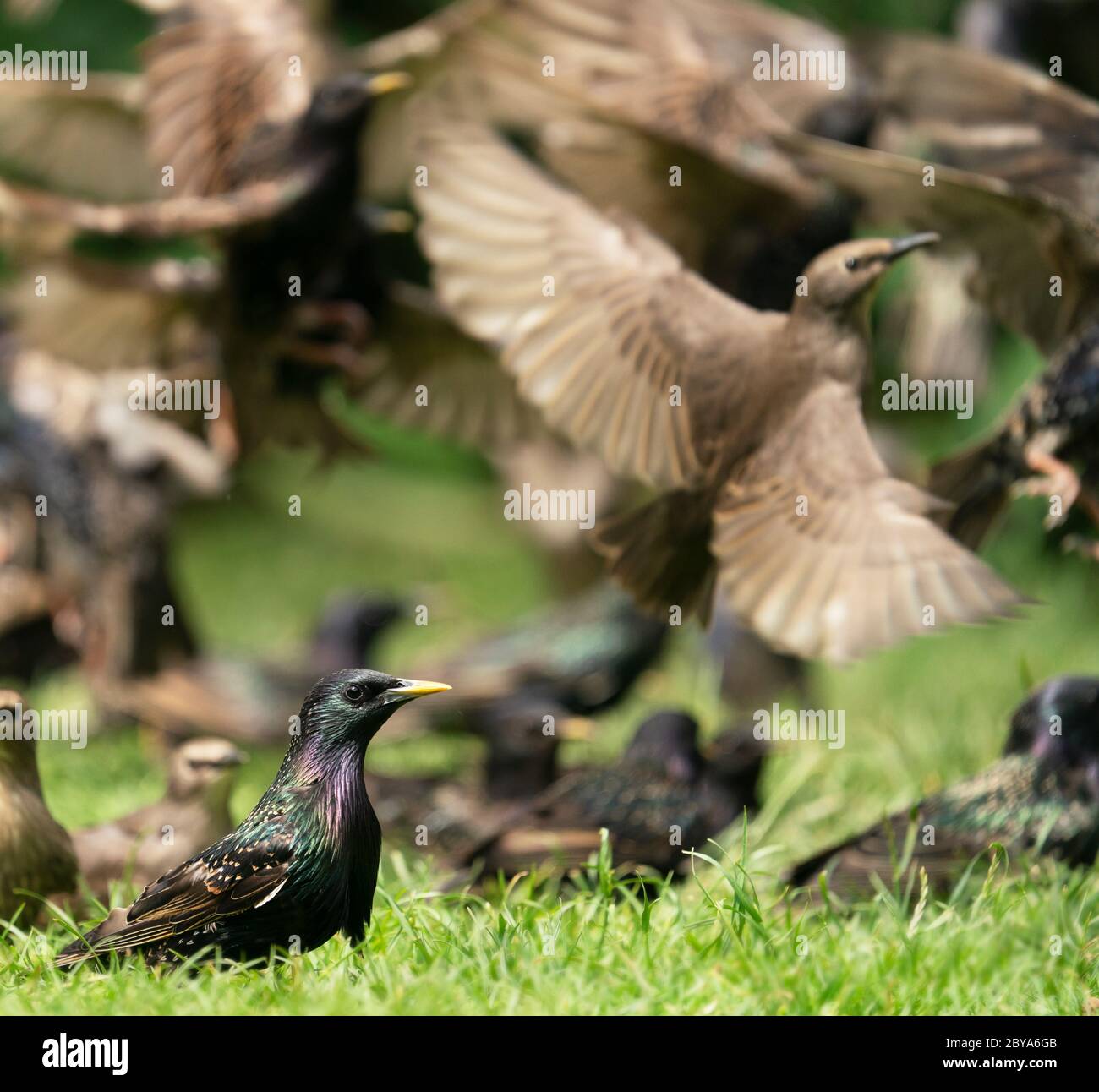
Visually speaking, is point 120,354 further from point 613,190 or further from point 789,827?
point 789,827

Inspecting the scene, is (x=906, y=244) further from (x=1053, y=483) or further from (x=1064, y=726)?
(x=1064, y=726)

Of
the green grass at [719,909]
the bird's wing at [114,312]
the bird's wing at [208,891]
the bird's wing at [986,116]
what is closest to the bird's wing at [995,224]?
the bird's wing at [986,116]

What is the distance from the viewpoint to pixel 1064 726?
3947 mm

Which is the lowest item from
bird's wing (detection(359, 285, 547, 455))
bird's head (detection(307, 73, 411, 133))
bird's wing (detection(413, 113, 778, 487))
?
bird's wing (detection(359, 285, 547, 455))

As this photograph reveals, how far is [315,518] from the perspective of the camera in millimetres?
11875

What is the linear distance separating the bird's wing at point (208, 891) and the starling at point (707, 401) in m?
1.26

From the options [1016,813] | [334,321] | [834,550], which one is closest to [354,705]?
[834,550]

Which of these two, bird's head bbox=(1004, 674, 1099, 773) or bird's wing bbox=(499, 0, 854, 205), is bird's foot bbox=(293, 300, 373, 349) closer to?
bird's wing bbox=(499, 0, 854, 205)

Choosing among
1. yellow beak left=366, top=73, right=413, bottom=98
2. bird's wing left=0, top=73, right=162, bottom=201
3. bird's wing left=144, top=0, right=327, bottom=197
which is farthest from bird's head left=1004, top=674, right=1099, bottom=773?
bird's wing left=0, top=73, right=162, bottom=201

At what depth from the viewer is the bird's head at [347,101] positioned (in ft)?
16.0

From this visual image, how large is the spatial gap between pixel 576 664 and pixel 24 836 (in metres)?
2.70

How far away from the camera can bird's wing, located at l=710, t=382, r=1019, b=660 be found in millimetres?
3252

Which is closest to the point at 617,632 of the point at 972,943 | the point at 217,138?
the point at 217,138
